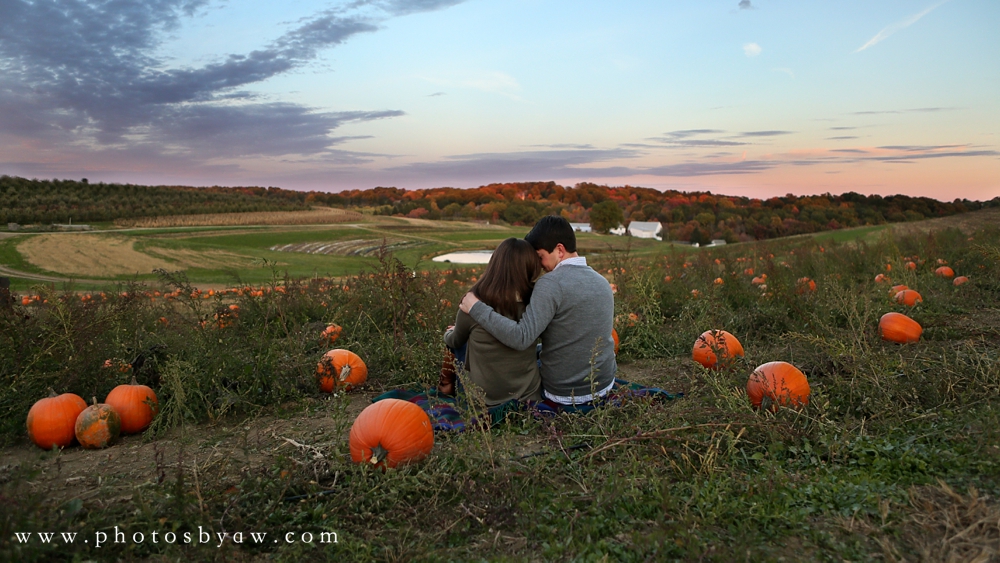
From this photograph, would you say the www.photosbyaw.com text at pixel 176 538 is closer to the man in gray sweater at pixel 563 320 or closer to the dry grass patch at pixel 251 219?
the man in gray sweater at pixel 563 320

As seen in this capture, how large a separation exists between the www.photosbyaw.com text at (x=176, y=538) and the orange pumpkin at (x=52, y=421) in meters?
2.21

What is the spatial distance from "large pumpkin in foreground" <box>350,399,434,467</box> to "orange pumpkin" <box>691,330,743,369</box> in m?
2.63

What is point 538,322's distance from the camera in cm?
455

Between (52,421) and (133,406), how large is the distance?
0.53 meters

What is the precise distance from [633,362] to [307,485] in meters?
4.33

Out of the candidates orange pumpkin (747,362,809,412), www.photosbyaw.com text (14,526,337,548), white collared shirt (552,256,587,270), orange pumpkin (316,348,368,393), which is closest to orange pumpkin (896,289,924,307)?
orange pumpkin (747,362,809,412)

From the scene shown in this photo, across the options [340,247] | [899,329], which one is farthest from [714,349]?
[340,247]

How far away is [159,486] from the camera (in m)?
3.13

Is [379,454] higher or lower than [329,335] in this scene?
lower

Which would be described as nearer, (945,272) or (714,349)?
(714,349)

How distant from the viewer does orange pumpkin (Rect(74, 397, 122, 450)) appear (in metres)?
4.59

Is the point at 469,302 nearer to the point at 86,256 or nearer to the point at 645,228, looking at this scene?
the point at 86,256

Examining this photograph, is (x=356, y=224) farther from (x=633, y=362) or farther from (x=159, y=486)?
(x=159, y=486)

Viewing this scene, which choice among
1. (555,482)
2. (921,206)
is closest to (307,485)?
(555,482)
